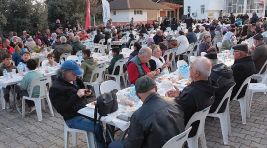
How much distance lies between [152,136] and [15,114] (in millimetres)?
4779

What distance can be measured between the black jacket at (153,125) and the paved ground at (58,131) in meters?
2.07

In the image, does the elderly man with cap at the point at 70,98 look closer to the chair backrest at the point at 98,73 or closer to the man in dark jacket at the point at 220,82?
the man in dark jacket at the point at 220,82

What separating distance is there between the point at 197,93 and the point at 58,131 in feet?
9.97

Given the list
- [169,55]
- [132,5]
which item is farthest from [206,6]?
[169,55]

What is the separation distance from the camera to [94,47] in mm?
12555

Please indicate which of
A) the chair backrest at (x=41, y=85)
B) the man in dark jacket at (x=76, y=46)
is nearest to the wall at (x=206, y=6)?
the man in dark jacket at (x=76, y=46)

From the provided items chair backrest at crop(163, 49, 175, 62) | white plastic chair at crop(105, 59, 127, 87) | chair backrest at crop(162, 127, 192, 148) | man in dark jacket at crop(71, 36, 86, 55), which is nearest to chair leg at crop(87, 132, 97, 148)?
chair backrest at crop(162, 127, 192, 148)

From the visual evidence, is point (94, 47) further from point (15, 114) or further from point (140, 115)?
point (140, 115)

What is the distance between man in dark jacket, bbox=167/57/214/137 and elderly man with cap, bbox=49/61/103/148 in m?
1.23

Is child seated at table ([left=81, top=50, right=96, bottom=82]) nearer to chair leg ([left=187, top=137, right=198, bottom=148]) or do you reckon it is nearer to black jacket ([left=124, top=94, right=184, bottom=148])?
chair leg ([left=187, top=137, right=198, bottom=148])

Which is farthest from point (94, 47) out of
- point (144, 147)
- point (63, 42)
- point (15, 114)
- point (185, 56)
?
point (144, 147)

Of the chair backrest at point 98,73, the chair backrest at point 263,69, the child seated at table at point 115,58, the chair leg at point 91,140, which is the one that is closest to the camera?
the chair leg at point 91,140

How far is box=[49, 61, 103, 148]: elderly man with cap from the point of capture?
13.3 ft

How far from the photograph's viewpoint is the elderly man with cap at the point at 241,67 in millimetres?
5219
